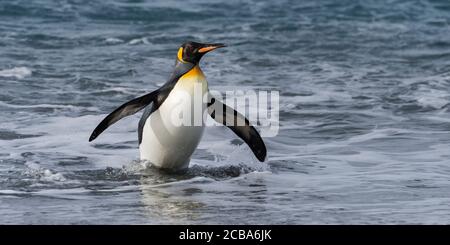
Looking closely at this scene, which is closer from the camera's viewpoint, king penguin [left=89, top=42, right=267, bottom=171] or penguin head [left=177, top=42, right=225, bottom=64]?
king penguin [left=89, top=42, right=267, bottom=171]

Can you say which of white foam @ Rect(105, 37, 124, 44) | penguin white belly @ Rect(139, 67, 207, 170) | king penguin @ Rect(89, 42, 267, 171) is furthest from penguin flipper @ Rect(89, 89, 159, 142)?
white foam @ Rect(105, 37, 124, 44)

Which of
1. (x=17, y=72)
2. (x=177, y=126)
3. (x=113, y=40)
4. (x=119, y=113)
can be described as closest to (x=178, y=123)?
(x=177, y=126)

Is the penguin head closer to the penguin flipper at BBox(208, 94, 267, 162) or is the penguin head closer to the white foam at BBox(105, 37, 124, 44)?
the penguin flipper at BBox(208, 94, 267, 162)

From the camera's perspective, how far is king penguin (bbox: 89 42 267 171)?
6.77 m

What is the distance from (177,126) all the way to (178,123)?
0.09ft

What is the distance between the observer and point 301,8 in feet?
64.5

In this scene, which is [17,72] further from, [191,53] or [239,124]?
[239,124]

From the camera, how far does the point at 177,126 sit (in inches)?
267

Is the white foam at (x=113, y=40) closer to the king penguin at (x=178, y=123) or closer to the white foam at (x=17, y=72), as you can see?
the white foam at (x=17, y=72)

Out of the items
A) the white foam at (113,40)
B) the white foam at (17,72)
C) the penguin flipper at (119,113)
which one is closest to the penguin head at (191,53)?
the penguin flipper at (119,113)

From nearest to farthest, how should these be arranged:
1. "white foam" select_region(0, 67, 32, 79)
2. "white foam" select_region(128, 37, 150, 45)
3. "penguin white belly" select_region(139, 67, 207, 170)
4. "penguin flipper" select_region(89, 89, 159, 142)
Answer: "penguin flipper" select_region(89, 89, 159, 142)
"penguin white belly" select_region(139, 67, 207, 170)
"white foam" select_region(0, 67, 32, 79)
"white foam" select_region(128, 37, 150, 45)

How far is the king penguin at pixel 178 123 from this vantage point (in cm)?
677
